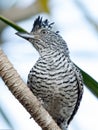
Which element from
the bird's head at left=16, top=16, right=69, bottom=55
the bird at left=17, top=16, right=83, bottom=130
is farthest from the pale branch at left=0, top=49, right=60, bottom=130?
the bird's head at left=16, top=16, right=69, bottom=55

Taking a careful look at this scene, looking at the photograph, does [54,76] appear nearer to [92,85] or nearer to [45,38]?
[45,38]

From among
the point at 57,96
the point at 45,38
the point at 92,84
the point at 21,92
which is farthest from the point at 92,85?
the point at 45,38

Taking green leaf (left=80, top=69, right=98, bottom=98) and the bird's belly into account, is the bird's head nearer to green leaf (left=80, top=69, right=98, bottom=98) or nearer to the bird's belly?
the bird's belly

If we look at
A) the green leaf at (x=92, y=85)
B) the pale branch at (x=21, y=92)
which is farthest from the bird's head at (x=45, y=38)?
the pale branch at (x=21, y=92)

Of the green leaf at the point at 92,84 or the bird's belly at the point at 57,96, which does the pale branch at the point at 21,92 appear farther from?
the bird's belly at the point at 57,96

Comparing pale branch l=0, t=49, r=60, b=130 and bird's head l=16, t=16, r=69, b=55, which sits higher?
bird's head l=16, t=16, r=69, b=55

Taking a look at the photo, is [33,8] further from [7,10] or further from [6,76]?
[6,76]

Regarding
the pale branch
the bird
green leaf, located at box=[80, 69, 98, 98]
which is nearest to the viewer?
the pale branch
